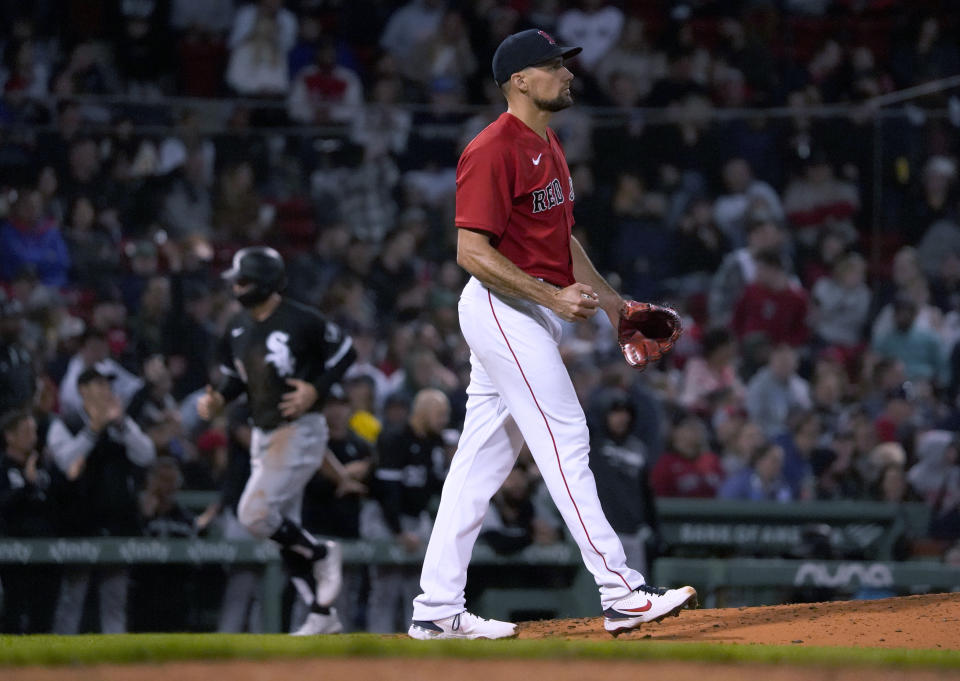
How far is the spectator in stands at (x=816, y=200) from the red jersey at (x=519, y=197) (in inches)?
255

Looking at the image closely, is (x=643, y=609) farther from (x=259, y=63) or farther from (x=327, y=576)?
(x=259, y=63)

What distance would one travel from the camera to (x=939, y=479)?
10.2 metres

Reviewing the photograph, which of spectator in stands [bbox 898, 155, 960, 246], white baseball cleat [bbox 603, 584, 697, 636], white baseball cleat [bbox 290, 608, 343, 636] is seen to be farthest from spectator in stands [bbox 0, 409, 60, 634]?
spectator in stands [bbox 898, 155, 960, 246]

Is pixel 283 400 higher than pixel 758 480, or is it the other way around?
pixel 283 400

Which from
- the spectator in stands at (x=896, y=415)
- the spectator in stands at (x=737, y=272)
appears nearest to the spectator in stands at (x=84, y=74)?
the spectator in stands at (x=737, y=272)

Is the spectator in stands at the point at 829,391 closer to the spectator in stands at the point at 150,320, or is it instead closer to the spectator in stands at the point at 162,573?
the spectator in stands at the point at 150,320

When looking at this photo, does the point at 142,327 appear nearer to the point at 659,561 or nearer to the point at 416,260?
the point at 416,260

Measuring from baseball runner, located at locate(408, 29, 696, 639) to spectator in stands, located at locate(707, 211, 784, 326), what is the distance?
607 centimetres

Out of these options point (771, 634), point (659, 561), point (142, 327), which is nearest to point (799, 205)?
point (659, 561)

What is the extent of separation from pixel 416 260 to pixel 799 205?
10.3 feet

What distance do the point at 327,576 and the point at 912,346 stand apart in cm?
593

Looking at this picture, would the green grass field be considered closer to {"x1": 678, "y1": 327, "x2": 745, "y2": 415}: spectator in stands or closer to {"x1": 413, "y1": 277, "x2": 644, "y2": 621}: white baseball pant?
{"x1": 413, "y1": 277, "x2": 644, "y2": 621}: white baseball pant

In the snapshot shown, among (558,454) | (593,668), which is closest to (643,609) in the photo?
(558,454)

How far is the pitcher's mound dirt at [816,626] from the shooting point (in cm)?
500
